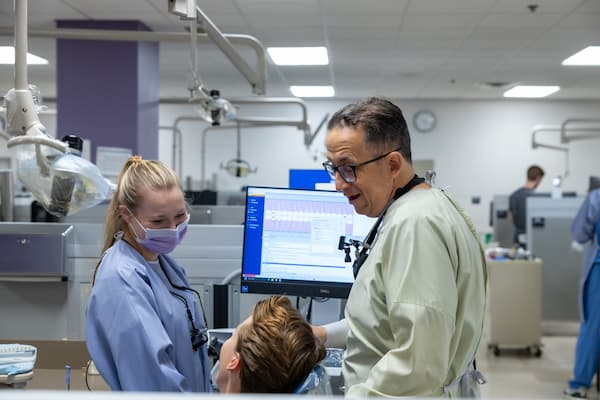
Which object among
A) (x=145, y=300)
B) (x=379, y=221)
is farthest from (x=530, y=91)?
(x=145, y=300)

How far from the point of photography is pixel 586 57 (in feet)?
22.8

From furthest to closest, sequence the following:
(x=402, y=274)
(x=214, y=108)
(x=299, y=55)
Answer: (x=299, y=55) < (x=214, y=108) < (x=402, y=274)

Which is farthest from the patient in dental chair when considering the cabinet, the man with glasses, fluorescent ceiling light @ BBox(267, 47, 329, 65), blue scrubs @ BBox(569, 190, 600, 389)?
fluorescent ceiling light @ BBox(267, 47, 329, 65)

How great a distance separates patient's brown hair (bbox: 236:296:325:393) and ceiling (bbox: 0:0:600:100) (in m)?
2.57

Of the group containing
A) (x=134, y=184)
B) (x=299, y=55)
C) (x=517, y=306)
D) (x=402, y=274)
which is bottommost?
(x=517, y=306)

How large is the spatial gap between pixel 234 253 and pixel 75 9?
3.78m

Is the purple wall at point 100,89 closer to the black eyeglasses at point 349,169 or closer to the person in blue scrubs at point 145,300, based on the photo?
the person in blue scrubs at point 145,300

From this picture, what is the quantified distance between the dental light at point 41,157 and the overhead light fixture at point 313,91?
7.39 m

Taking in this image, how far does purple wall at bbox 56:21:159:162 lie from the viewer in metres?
5.61

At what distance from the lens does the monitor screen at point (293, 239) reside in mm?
1983

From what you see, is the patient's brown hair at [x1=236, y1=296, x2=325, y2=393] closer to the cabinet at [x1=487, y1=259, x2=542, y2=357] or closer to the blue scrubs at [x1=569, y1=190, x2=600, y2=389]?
the blue scrubs at [x1=569, y1=190, x2=600, y2=389]

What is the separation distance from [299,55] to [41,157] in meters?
5.34

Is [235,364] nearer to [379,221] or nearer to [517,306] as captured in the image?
[379,221]

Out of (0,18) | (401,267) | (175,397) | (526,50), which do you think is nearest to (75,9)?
(0,18)
